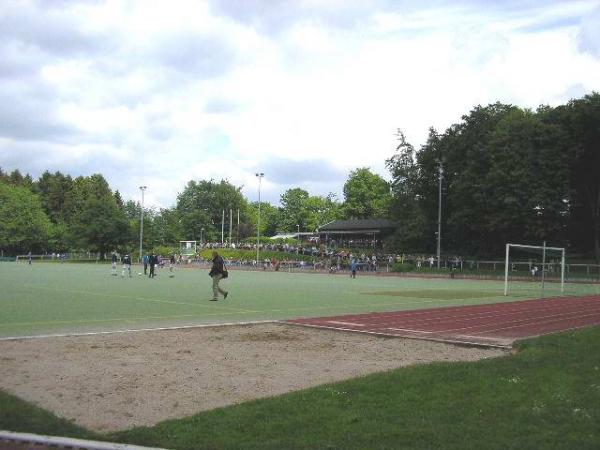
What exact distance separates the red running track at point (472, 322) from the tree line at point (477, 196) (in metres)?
35.9

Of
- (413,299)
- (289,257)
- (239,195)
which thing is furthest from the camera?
(239,195)

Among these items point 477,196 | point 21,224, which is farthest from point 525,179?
point 21,224

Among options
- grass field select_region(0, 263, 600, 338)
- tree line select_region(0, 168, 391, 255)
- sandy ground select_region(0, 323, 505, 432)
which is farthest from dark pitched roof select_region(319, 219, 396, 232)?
sandy ground select_region(0, 323, 505, 432)

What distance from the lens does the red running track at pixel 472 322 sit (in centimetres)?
1333

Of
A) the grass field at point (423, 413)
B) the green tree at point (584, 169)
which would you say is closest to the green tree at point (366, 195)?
the green tree at point (584, 169)

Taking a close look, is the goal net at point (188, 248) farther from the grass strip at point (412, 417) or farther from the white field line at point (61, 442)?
the white field line at point (61, 442)

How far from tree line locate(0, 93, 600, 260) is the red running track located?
Result: 35937 mm

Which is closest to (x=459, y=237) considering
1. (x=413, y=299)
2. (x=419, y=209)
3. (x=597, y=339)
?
(x=419, y=209)

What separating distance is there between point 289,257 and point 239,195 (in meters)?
74.6

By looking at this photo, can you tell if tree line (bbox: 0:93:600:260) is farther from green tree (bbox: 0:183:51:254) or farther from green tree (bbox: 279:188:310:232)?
green tree (bbox: 279:188:310:232)

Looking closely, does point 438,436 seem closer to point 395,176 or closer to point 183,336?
point 183,336

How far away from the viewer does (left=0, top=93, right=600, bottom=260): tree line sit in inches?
2146

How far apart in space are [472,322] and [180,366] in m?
9.27

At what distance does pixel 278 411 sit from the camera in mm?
6512
